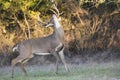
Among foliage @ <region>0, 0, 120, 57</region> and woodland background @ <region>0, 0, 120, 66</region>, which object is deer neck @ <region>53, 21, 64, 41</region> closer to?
woodland background @ <region>0, 0, 120, 66</region>

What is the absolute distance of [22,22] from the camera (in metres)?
22.3

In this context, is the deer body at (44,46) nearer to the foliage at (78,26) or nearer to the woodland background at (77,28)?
the woodland background at (77,28)

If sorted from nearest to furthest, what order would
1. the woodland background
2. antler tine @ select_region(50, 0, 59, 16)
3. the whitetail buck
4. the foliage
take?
the whitetail buck < antler tine @ select_region(50, 0, 59, 16) < the woodland background < the foliage

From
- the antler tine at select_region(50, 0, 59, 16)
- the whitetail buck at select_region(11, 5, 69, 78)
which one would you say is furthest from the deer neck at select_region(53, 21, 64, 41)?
the antler tine at select_region(50, 0, 59, 16)

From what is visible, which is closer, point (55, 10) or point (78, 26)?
point (55, 10)

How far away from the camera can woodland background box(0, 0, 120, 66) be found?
70.7 feet

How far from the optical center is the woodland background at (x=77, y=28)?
21.6 metres

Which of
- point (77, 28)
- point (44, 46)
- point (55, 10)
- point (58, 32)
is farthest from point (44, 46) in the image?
point (77, 28)

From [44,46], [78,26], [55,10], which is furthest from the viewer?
[78,26]

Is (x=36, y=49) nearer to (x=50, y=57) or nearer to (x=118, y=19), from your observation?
(x=50, y=57)

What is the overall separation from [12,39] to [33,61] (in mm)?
1529

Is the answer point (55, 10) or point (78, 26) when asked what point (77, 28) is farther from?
point (55, 10)

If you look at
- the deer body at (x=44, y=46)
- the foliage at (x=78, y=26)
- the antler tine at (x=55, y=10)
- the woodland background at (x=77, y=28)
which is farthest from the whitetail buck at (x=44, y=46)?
the foliage at (x=78, y=26)

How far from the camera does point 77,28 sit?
2212 centimetres
